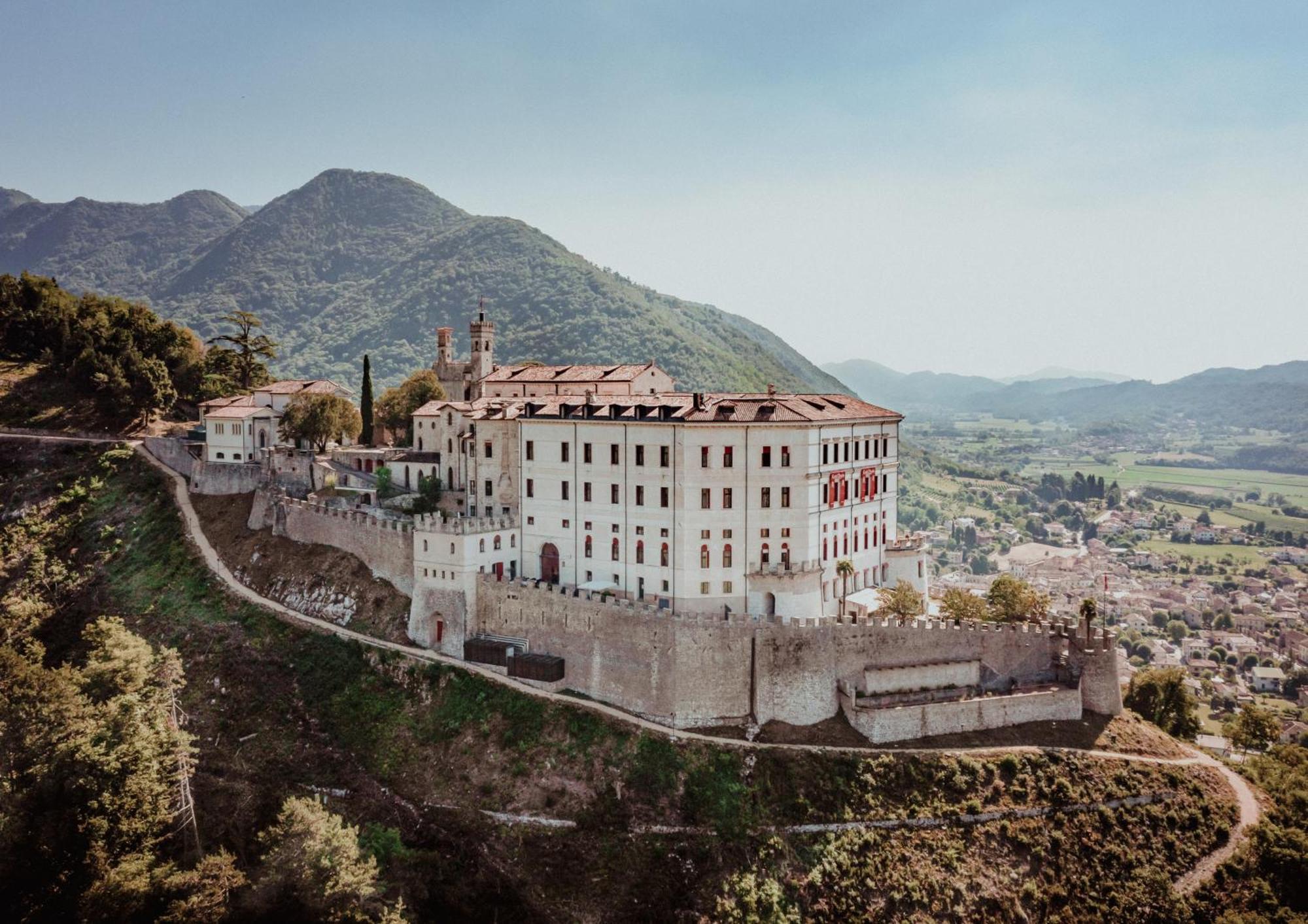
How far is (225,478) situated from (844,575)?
139 ft

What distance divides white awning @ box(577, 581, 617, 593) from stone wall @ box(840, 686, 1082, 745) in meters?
12.5

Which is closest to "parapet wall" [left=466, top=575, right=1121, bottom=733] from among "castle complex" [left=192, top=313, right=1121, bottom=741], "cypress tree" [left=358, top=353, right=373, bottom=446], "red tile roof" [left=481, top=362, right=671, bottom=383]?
"castle complex" [left=192, top=313, right=1121, bottom=741]

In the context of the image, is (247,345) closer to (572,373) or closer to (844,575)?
(572,373)

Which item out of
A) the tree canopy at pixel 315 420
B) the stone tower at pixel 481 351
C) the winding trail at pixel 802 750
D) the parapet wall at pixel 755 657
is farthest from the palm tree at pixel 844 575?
the tree canopy at pixel 315 420

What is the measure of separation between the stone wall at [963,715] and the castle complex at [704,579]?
0.29 ft

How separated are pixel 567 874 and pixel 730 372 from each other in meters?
113

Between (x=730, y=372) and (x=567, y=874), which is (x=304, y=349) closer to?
(x=730, y=372)

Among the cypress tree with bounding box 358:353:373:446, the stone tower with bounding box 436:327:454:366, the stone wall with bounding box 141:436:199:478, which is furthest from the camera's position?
the stone tower with bounding box 436:327:454:366

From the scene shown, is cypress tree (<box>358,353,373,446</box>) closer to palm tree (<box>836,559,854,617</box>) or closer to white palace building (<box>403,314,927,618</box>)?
white palace building (<box>403,314,927,618</box>)

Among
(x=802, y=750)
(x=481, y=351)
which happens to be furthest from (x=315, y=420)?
(x=802, y=750)

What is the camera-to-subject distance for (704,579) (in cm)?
4531

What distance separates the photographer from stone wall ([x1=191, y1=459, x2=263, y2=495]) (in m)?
62.2

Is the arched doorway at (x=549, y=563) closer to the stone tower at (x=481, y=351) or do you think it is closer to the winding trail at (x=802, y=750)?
the winding trail at (x=802, y=750)

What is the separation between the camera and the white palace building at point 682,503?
148ft
